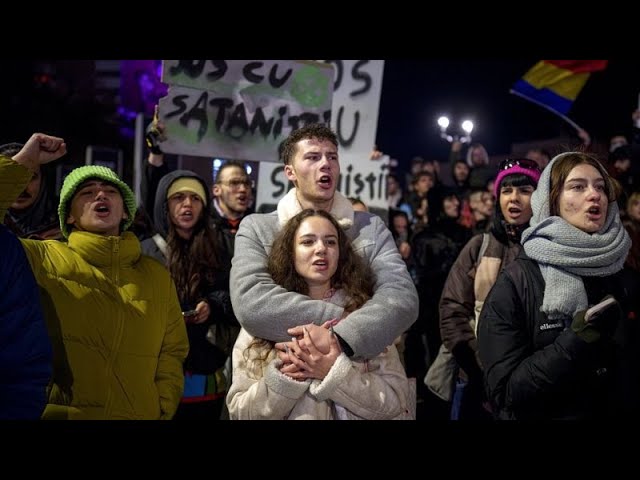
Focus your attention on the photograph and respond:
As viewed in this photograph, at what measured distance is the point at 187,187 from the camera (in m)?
4.39

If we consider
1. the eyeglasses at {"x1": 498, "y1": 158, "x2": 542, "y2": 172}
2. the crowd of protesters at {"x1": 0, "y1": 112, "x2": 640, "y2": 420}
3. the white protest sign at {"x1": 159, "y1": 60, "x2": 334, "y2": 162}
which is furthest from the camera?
the white protest sign at {"x1": 159, "y1": 60, "x2": 334, "y2": 162}

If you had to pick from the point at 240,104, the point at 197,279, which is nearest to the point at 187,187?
the point at 197,279

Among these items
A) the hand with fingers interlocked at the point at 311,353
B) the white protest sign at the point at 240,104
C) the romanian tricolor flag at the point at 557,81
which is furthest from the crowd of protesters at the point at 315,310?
the romanian tricolor flag at the point at 557,81

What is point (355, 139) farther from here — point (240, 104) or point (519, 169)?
point (519, 169)

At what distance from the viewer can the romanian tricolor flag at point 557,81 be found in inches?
330

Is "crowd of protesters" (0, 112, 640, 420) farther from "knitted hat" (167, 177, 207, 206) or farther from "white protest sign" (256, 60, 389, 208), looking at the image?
"white protest sign" (256, 60, 389, 208)

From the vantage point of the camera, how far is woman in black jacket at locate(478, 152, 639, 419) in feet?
9.64

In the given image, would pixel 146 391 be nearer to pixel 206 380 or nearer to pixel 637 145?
pixel 206 380

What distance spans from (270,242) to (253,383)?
68 cm

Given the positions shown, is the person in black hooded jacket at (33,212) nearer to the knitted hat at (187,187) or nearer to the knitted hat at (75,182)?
the knitted hat at (75,182)

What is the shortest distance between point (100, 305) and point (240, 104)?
2.44 m

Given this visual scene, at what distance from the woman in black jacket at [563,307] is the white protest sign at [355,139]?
2328 mm

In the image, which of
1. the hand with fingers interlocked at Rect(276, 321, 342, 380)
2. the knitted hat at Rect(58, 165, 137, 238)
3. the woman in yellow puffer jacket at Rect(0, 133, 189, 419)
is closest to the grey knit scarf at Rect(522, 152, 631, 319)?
the hand with fingers interlocked at Rect(276, 321, 342, 380)

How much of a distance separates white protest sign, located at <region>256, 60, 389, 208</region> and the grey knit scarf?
7.82ft
